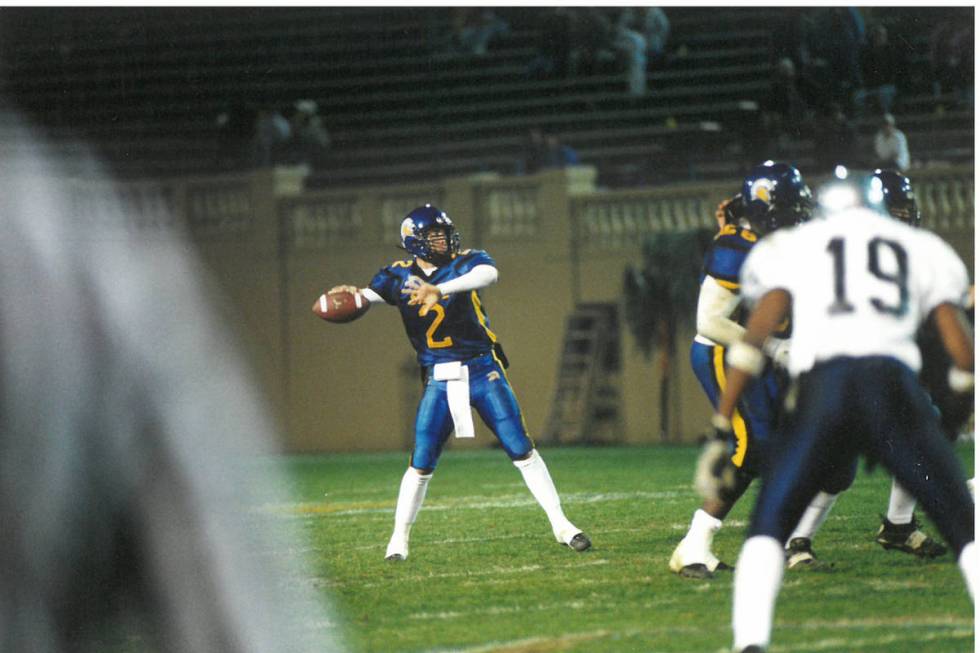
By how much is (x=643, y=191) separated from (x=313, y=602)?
11.9 meters

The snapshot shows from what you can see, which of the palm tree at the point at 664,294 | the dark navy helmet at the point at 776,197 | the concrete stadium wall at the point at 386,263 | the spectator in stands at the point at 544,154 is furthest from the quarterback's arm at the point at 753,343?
the spectator in stands at the point at 544,154

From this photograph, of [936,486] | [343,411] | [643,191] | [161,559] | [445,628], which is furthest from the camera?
[343,411]

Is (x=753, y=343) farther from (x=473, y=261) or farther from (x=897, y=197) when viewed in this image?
(x=473, y=261)

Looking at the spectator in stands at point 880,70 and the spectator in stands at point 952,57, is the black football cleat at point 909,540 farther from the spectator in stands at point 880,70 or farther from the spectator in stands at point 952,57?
the spectator in stands at point 880,70

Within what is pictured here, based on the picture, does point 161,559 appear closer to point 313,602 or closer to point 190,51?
point 313,602

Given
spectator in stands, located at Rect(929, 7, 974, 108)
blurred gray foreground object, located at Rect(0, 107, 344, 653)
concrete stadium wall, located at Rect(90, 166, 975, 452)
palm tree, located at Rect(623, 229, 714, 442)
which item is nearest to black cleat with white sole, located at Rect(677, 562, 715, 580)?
blurred gray foreground object, located at Rect(0, 107, 344, 653)

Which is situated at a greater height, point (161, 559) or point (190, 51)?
point (190, 51)

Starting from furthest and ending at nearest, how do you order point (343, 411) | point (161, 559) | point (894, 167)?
point (343, 411) < point (894, 167) < point (161, 559)

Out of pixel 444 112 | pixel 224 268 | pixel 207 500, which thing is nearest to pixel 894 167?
pixel 444 112

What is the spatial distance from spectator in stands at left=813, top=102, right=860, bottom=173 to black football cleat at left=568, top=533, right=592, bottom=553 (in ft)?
30.9

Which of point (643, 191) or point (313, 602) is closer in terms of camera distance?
point (313, 602)

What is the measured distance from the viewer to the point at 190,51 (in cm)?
1953

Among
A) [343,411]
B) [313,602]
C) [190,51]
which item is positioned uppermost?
[190,51]

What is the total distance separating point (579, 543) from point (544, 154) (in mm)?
11414
